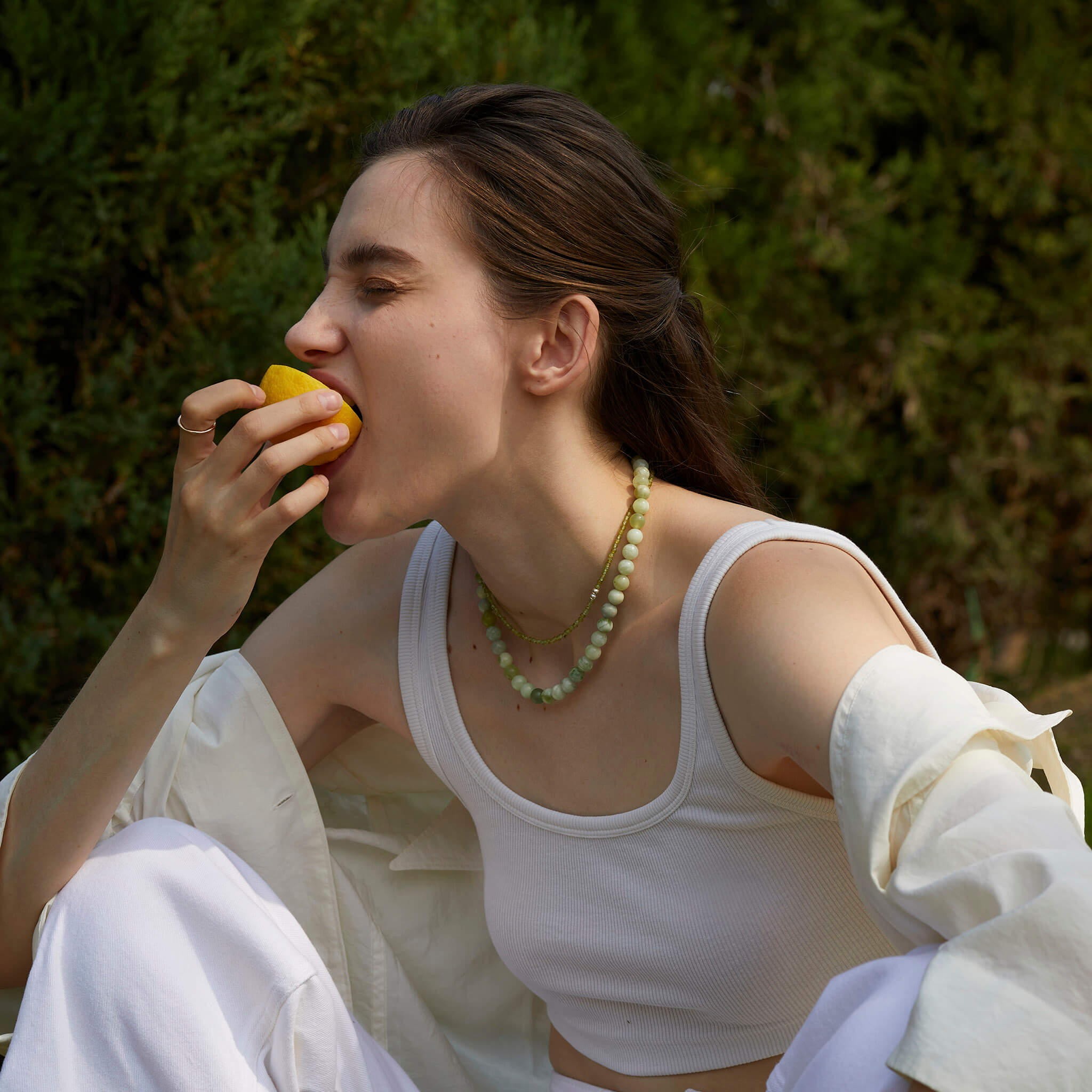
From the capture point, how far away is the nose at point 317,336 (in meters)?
1.80

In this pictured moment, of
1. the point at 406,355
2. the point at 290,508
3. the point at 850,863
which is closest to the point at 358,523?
the point at 290,508

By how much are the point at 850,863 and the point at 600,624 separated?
1.86 ft

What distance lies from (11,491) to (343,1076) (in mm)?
1746

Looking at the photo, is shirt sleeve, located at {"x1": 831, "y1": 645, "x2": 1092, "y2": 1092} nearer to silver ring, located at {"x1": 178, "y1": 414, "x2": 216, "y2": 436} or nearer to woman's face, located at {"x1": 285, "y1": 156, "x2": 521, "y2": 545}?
woman's face, located at {"x1": 285, "y1": 156, "x2": 521, "y2": 545}

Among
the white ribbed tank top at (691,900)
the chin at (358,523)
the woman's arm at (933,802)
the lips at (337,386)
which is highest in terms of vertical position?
the lips at (337,386)

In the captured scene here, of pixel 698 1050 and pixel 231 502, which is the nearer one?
pixel 231 502

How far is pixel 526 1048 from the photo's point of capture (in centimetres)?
231

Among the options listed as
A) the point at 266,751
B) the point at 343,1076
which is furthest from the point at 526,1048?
the point at 266,751

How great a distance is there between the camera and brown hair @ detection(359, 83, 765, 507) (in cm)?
185

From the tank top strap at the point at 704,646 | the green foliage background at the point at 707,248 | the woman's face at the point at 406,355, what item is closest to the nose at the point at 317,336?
the woman's face at the point at 406,355

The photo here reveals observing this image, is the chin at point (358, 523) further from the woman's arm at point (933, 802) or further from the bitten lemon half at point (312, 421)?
the woman's arm at point (933, 802)

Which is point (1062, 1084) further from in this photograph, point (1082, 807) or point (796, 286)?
point (796, 286)

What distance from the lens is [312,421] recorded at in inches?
68.9

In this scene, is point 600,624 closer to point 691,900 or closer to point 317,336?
point 691,900
